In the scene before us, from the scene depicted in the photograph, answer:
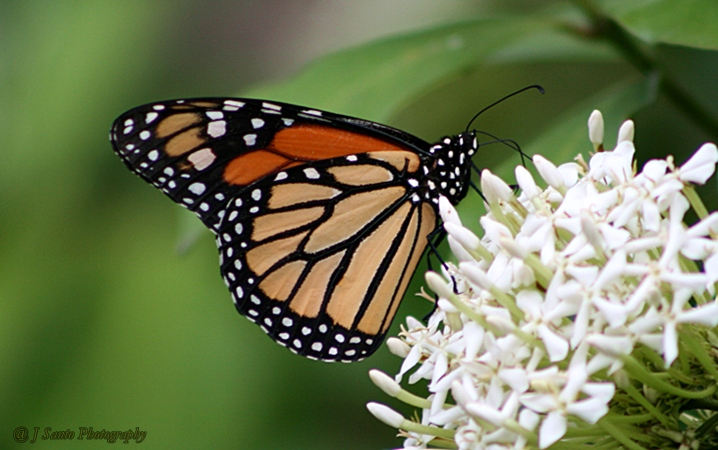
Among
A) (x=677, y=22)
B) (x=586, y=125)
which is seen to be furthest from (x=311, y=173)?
(x=677, y=22)

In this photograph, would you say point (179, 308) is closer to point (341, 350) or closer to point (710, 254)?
point (341, 350)

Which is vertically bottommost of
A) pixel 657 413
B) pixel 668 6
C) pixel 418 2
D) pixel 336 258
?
pixel 657 413

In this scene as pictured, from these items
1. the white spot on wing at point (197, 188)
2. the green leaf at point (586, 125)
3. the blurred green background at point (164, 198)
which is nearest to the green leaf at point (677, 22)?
the blurred green background at point (164, 198)

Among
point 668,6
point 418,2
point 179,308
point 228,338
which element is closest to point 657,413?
point 668,6

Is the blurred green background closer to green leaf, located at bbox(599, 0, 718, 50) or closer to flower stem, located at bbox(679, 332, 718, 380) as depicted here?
green leaf, located at bbox(599, 0, 718, 50)

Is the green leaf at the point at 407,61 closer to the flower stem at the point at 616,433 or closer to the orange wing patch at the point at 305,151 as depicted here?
the orange wing patch at the point at 305,151

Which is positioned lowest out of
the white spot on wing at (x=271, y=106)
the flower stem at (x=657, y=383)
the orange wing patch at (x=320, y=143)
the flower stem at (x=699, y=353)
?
the flower stem at (x=657, y=383)
